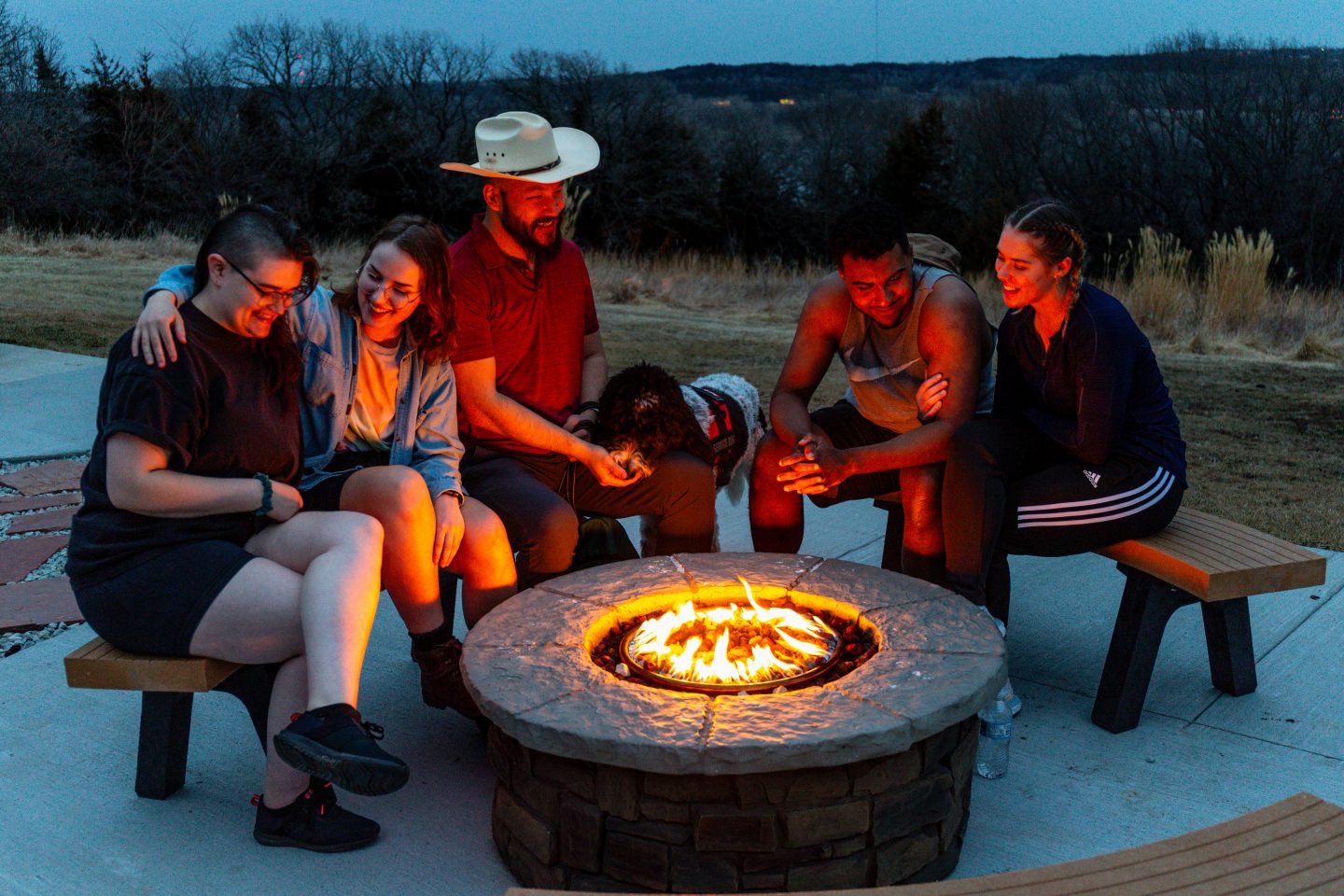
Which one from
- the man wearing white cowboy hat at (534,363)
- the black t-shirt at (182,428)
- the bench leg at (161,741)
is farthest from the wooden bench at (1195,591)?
the bench leg at (161,741)

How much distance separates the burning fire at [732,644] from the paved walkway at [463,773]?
0.53m

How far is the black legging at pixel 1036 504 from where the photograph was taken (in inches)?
124

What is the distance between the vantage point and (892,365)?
3.59 meters

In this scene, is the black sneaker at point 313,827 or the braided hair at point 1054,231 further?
the braided hair at point 1054,231

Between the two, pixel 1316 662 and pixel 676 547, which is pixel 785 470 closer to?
pixel 676 547

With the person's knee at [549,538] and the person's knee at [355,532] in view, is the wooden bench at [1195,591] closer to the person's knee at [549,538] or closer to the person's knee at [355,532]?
the person's knee at [549,538]

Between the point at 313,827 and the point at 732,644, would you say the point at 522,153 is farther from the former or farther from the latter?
the point at 313,827

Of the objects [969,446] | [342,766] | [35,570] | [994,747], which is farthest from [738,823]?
[35,570]

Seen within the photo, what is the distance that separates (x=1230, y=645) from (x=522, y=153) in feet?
7.81

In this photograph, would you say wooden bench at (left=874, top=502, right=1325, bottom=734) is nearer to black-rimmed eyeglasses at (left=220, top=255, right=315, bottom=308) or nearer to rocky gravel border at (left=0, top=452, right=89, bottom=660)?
black-rimmed eyeglasses at (left=220, top=255, right=315, bottom=308)

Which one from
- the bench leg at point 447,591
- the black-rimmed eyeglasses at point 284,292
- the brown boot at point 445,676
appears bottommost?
the brown boot at point 445,676

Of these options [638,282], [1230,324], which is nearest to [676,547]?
[1230,324]

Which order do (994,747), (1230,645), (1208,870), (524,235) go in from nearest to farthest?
(1208,870), (994,747), (1230,645), (524,235)

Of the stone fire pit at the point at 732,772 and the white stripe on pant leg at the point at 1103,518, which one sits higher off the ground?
the white stripe on pant leg at the point at 1103,518
